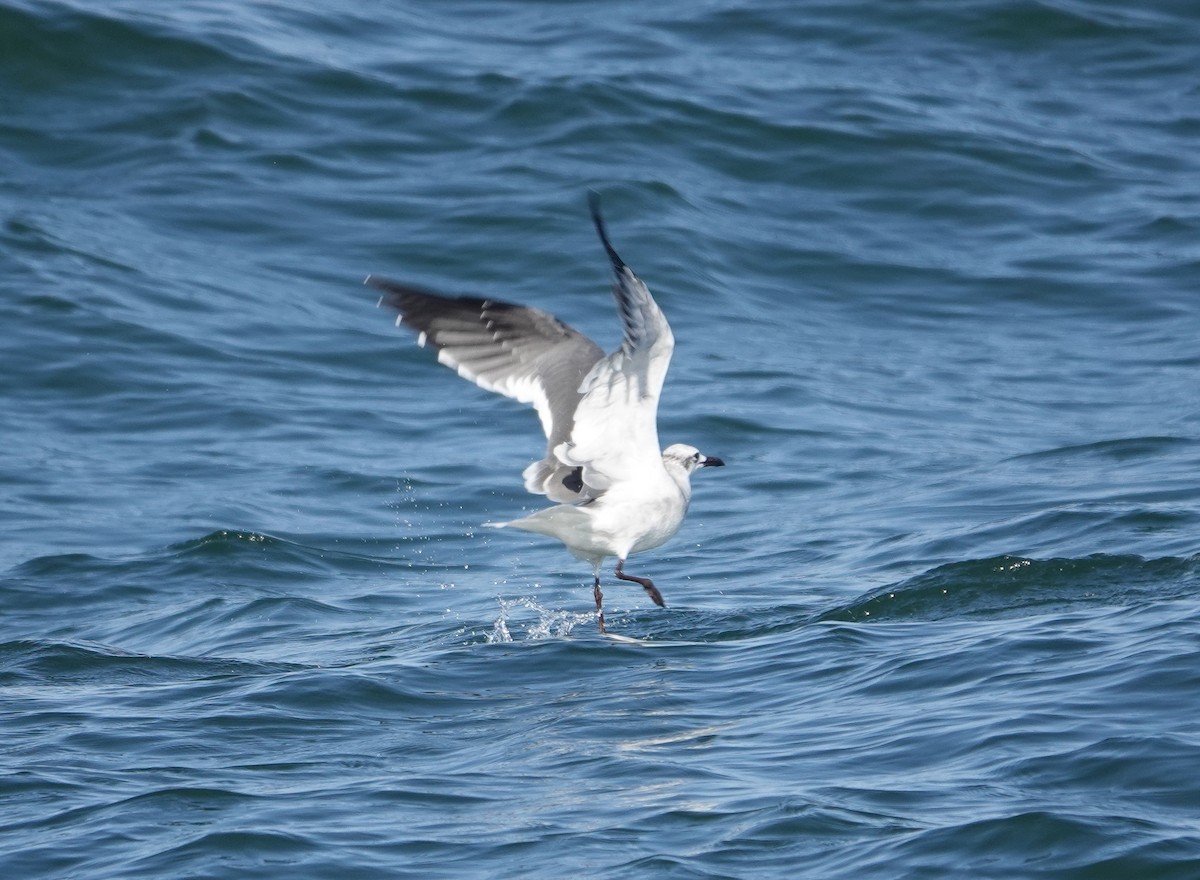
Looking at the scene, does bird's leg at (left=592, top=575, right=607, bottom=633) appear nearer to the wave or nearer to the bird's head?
the bird's head

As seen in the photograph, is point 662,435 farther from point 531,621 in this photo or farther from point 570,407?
point 570,407

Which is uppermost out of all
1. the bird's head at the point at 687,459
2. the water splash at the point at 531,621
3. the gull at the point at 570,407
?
the gull at the point at 570,407

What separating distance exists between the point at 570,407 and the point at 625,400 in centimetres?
39

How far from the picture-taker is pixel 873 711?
7129mm

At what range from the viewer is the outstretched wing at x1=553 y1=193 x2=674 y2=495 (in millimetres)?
7227

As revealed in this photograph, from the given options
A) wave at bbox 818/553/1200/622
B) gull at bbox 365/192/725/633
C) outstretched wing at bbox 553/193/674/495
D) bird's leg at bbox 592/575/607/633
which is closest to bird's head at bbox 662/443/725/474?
gull at bbox 365/192/725/633

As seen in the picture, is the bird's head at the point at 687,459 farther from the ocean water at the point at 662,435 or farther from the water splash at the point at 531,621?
the water splash at the point at 531,621

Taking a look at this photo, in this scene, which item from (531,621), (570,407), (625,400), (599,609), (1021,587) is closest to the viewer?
(625,400)

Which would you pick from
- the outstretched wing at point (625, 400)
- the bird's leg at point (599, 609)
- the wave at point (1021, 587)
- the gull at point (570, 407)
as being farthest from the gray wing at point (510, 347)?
the wave at point (1021, 587)

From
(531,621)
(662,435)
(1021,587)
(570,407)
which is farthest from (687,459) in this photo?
(662,435)

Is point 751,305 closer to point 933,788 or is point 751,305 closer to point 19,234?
point 19,234

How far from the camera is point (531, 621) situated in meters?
9.17

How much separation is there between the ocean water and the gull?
24.2 inches

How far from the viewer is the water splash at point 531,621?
8.78 m
